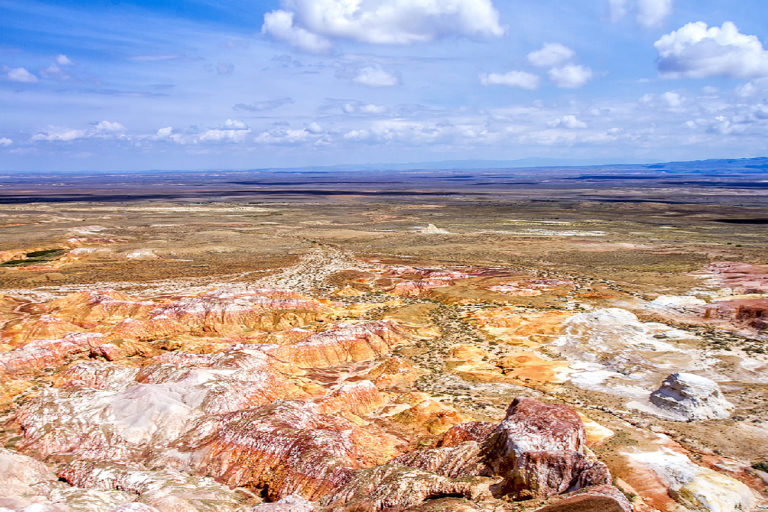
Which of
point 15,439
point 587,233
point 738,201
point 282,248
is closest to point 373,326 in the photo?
point 15,439

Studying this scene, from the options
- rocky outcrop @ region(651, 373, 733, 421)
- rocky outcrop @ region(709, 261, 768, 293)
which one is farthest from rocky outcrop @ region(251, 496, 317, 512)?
rocky outcrop @ region(709, 261, 768, 293)

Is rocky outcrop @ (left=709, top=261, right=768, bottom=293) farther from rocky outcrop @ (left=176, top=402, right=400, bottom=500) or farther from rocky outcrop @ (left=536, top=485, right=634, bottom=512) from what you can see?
rocky outcrop @ (left=176, top=402, right=400, bottom=500)

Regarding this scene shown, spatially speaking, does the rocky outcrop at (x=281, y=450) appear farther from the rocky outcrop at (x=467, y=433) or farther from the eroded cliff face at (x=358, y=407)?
the rocky outcrop at (x=467, y=433)

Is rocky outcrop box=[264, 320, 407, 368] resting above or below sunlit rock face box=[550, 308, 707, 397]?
above

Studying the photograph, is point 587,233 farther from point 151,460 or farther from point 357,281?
point 151,460

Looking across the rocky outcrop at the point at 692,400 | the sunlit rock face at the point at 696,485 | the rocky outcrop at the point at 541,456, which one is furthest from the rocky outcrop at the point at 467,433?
the rocky outcrop at the point at 692,400

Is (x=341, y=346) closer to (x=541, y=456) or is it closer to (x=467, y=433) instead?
(x=467, y=433)
